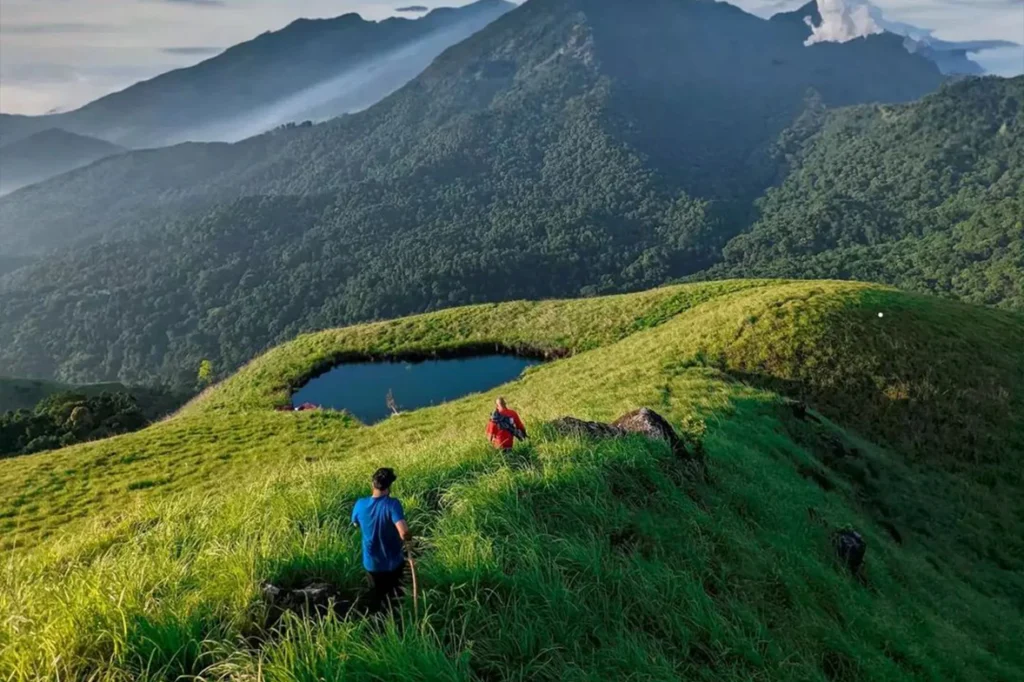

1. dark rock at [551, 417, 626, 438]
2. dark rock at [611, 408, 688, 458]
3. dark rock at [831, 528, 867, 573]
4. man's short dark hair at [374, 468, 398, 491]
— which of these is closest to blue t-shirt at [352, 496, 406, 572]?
man's short dark hair at [374, 468, 398, 491]

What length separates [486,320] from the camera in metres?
46.5

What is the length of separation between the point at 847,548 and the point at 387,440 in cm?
1610

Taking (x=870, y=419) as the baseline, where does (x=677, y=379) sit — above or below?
above

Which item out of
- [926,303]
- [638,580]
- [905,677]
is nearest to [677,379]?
[905,677]

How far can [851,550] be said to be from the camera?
42.6ft

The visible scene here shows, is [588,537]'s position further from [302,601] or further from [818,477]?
[818,477]

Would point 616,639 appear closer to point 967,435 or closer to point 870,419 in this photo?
point 870,419

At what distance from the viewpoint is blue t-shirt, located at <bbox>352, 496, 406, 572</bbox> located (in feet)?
22.3

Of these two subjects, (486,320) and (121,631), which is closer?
(121,631)

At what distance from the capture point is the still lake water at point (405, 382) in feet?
120

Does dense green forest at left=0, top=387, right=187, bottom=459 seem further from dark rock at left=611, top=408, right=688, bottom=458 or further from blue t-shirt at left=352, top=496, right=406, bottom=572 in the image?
blue t-shirt at left=352, top=496, right=406, bottom=572

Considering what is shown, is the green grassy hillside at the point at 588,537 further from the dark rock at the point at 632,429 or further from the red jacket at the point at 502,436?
the dark rock at the point at 632,429

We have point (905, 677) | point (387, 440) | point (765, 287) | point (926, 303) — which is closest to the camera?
point (905, 677)

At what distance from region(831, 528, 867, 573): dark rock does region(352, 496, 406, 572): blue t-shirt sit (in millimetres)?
10341
